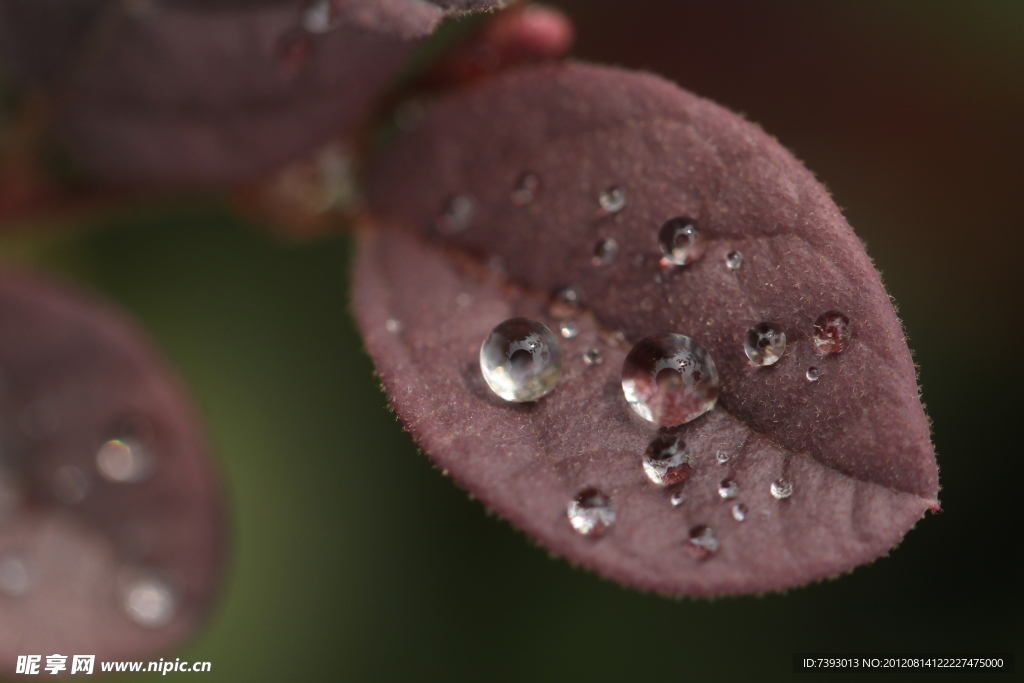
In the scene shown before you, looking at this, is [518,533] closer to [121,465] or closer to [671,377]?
[121,465]

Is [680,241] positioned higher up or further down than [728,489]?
higher up

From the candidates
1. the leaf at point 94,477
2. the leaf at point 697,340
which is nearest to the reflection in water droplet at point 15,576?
the leaf at point 94,477

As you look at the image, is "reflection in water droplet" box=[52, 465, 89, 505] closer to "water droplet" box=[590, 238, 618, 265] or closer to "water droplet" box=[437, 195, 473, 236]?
"water droplet" box=[437, 195, 473, 236]

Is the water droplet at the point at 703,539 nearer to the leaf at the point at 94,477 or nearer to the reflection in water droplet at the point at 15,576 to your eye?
the leaf at the point at 94,477

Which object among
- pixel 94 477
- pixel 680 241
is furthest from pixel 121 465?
pixel 680 241

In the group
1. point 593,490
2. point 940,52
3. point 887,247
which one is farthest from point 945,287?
point 593,490

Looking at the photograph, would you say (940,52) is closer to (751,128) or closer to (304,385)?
(751,128)

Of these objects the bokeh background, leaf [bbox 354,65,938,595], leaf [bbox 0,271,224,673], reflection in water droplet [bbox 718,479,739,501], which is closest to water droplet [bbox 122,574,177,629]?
leaf [bbox 0,271,224,673]
